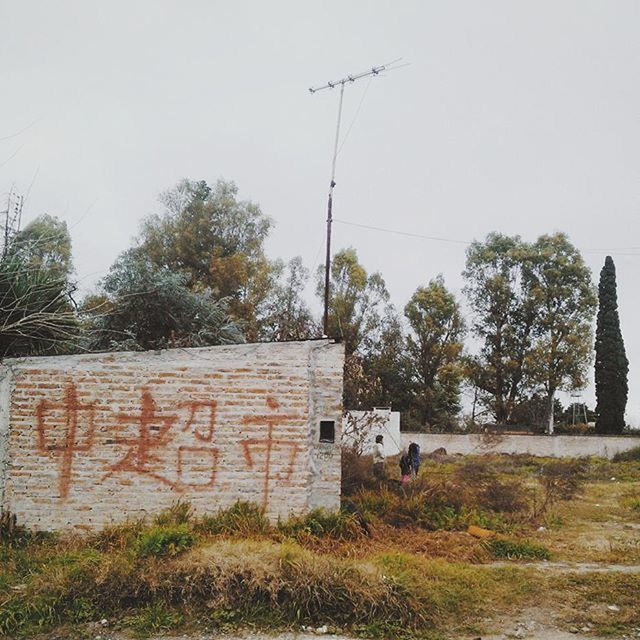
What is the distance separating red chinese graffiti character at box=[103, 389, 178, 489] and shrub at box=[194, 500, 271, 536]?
27.6 inches

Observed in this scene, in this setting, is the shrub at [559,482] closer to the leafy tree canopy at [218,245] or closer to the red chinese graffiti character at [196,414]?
the red chinese graffiti character at [196,414]

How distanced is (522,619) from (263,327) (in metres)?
23.0

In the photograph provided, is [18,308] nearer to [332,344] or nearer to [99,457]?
[99,457]

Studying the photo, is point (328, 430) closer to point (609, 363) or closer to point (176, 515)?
point (176, 515)

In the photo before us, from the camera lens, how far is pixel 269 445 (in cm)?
852

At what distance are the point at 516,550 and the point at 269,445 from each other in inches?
152

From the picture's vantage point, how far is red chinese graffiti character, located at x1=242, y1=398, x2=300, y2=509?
27.8 feet

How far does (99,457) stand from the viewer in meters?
8.27

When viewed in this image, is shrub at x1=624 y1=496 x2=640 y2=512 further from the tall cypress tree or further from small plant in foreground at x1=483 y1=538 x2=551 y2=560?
the tall cypress tree

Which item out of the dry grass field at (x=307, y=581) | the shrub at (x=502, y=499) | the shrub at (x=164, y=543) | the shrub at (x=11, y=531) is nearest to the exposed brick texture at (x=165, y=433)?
the shrub at (x=11, y=531)

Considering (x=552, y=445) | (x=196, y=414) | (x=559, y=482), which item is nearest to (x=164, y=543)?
(x=196, y=414)

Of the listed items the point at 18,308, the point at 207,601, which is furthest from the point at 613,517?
the point at 18,308

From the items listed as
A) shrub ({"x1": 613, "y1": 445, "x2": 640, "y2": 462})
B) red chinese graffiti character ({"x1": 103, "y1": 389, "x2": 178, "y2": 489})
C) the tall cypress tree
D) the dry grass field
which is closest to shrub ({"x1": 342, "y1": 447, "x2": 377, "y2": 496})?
the dry grass field

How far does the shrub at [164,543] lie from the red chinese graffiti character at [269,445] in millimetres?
1545
